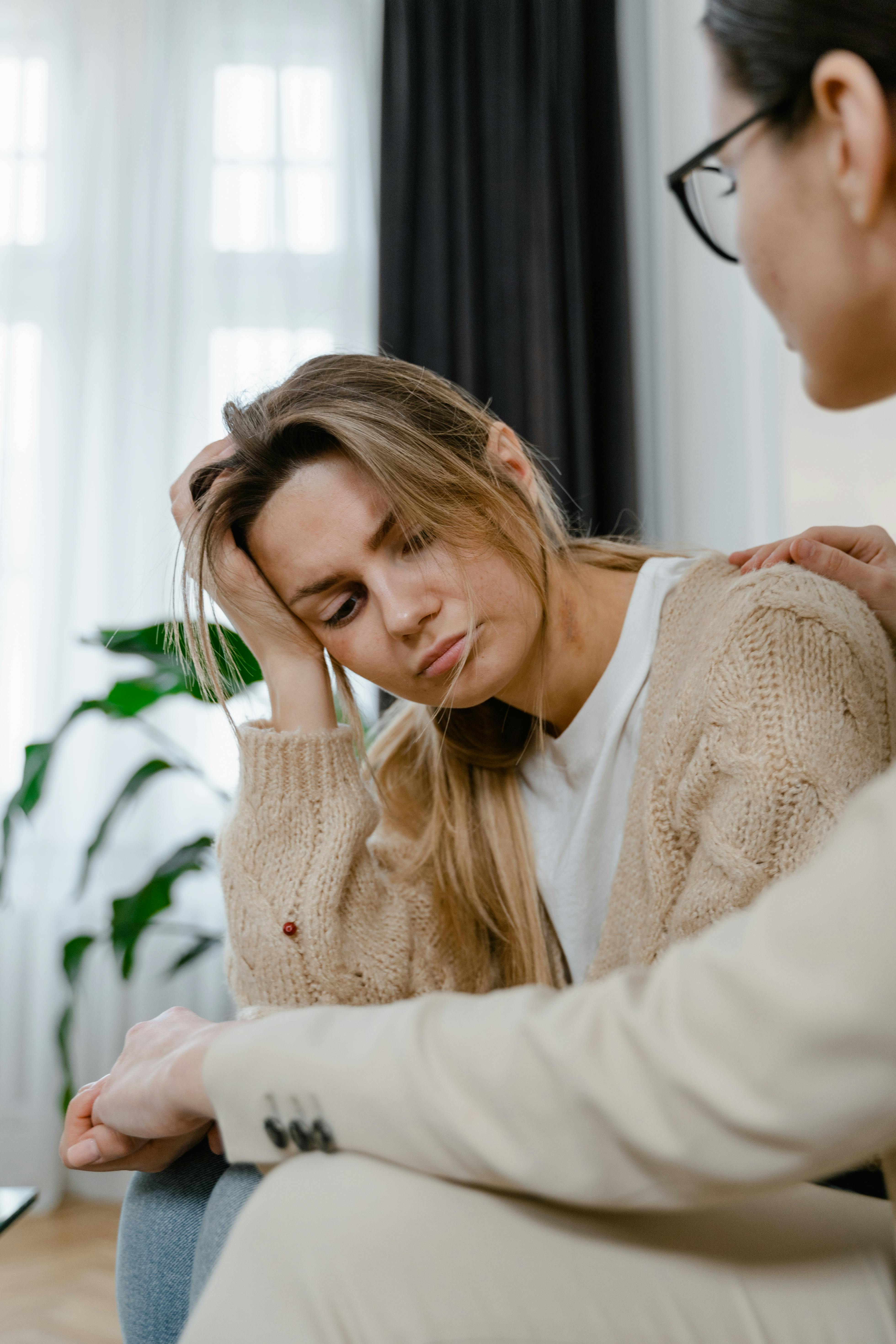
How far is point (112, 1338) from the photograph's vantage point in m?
1.71

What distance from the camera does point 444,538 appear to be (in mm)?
1018

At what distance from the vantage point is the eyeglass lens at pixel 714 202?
0.66 metres

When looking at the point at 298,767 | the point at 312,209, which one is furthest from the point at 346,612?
the point at 312,209

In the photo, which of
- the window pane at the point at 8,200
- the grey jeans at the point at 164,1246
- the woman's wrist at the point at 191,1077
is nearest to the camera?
the woman's wrist at the point at 191,1077

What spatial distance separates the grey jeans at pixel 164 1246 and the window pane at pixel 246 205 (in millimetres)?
2413

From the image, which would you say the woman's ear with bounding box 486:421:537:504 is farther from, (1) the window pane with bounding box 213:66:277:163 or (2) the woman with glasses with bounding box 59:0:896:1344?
(1) the window pane with bounding box 213:66:277:163

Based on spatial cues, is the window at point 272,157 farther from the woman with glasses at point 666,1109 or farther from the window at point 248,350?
the woman with glasses at point 666,1109

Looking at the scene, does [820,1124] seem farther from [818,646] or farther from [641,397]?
[641,397]

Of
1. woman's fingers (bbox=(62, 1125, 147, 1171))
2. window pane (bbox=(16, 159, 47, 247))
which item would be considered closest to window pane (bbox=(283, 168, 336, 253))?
window pane (bbox=(16, 159, 47, 247))

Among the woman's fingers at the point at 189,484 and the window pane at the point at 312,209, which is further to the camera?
the window pane at the point at 312,209

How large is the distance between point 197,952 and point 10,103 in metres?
2.24

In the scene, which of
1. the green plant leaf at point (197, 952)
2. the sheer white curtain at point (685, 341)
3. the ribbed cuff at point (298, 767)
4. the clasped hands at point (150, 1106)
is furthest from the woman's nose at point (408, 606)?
the green plant leaf at point (197, 952)

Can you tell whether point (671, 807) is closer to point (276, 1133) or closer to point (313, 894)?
point (313, 894)

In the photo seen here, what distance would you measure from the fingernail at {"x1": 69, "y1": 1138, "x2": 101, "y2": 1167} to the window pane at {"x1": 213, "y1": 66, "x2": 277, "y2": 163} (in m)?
2.56
